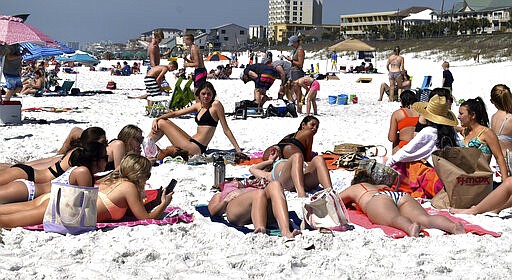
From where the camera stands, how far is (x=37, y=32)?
968cm

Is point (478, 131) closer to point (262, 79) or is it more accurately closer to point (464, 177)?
point (464, 177)

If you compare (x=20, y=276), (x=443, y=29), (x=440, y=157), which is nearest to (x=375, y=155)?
(x=440, y=157)

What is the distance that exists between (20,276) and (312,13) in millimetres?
172566

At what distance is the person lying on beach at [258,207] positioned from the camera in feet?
13.5

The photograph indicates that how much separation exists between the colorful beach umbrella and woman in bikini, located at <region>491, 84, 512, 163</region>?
6473 mm

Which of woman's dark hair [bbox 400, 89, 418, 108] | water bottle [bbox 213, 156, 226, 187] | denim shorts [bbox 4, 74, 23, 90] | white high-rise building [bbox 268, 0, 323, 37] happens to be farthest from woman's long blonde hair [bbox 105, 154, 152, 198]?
white high-rise building [bbox 268, 0, 323, 37]

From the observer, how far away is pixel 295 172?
208 inches

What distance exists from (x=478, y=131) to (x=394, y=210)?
1492mm

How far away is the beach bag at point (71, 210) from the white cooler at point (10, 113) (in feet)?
20.2

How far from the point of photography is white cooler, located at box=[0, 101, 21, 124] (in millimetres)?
9727

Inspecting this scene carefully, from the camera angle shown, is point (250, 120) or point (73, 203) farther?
point (250, 120)

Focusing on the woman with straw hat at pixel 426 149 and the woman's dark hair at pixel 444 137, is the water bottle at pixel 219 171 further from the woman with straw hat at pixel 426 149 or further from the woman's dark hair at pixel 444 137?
the woman's dark hair at pixel 444 137

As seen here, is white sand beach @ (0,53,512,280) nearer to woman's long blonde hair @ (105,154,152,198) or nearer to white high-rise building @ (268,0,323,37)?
woman's long blonde hair @ (105,154,152,198)

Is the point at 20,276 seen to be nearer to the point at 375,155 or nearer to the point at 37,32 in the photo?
the point at 375,155
